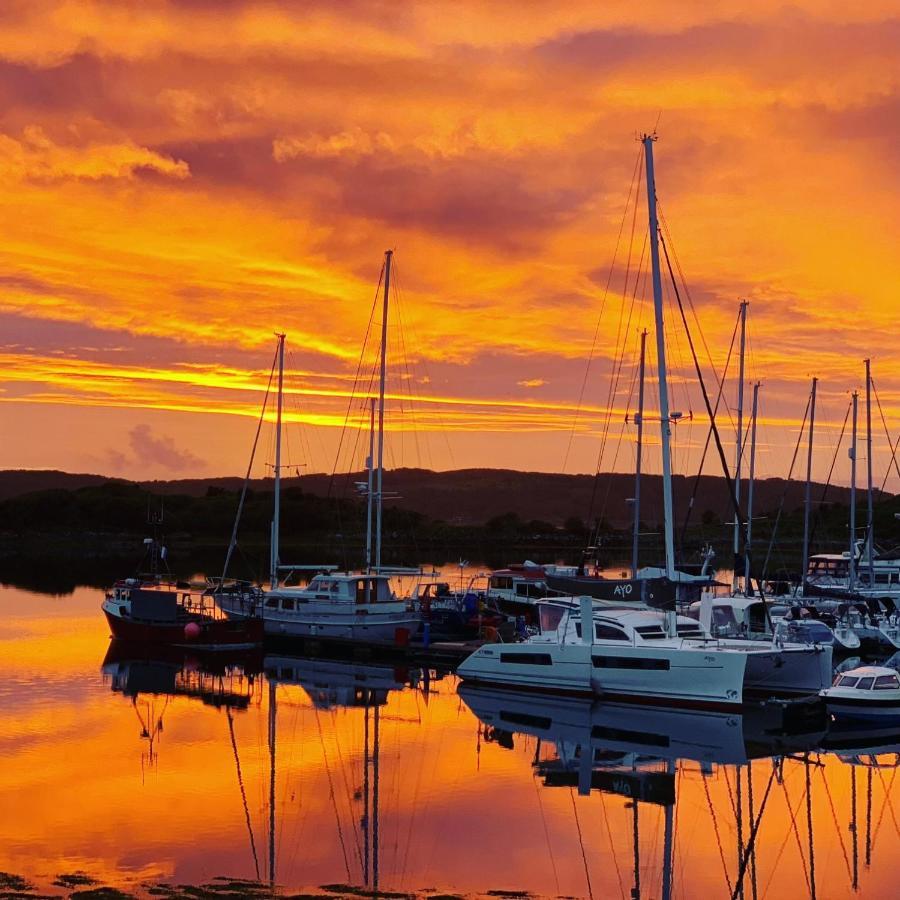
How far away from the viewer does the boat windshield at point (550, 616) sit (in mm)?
44219

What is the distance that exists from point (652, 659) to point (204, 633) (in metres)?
24.9

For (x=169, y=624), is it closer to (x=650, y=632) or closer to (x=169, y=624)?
(x=169, y=624)

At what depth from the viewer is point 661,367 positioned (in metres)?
45.1

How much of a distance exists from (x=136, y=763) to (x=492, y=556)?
444 feet

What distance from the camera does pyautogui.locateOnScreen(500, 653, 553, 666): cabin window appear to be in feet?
141

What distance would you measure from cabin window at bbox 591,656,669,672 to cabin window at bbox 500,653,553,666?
1869 millimetres

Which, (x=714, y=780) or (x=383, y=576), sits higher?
(x=383, y=576)

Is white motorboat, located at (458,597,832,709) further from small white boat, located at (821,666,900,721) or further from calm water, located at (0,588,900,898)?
small white boat, located at (821,666,900,721)

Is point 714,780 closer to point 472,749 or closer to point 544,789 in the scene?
point 544,789

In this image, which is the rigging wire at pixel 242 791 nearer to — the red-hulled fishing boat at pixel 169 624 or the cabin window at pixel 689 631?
the cabin window at pixel 689 631

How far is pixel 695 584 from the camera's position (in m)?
58.5

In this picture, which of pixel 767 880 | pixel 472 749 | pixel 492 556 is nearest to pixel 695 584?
pixel 472 749

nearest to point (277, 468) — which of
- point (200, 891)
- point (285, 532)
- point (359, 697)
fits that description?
point (359, 697)

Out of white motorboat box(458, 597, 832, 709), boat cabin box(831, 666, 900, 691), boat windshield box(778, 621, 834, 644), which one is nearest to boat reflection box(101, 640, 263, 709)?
white motorboat box(458, 597, 832, 709)
